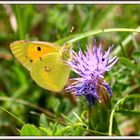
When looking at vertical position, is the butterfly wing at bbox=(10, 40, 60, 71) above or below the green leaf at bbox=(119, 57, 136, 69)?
above

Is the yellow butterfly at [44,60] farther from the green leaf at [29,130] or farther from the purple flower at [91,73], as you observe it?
the green leaf at [29,130]

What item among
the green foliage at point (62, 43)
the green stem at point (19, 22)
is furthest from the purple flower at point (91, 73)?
the green stem at point (19, 22)

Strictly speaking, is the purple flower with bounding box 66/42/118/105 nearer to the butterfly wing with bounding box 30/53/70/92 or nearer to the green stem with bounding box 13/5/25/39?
the butterfly wing with bounding box 30/53/70/92

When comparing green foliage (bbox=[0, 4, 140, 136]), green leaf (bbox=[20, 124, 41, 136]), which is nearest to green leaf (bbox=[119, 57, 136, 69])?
green foliage (bbox=[0, 4, 140, 136])

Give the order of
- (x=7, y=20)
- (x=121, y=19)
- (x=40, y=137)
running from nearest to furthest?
1. (x=40, y=137)
2. (x=121, y=19)
3. (x=7, y=20)

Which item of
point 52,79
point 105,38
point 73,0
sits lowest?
point 52,79

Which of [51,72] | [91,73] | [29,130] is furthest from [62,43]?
[29,130]

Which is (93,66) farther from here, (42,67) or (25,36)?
(25,36)

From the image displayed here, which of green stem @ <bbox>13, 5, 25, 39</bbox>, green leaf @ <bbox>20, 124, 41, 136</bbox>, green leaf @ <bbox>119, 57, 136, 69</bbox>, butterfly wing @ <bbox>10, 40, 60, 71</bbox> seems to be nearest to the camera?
green leaf @ <bbox>20, 124, 41, 136</bbox>

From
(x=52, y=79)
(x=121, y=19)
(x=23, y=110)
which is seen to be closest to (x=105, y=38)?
(x=121, y=19)
